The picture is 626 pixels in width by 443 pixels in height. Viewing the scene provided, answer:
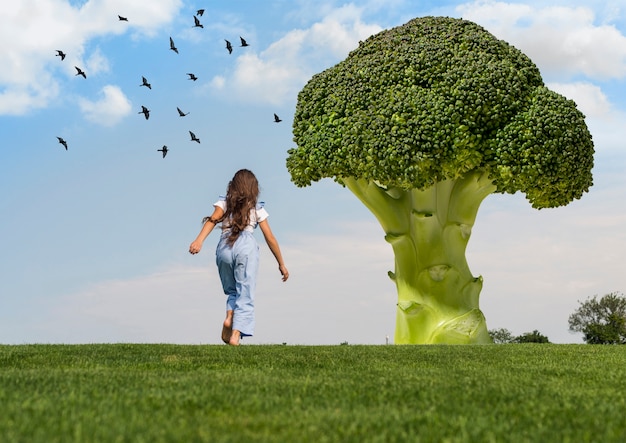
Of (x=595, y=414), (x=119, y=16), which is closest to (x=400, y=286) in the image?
(x=119, y=16)

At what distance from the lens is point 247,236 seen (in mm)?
11016

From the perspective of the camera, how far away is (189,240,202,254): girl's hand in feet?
34.5

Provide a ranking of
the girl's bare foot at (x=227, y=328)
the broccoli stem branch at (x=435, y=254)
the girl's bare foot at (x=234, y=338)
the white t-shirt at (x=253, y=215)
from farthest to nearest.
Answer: the broccoli stem branch at (x=435, y=254) < the white t-shirt at (x=253, y=215) < the girl's bare foot at (x=227, y=328) < the girl's bare foot at (x=234, y=338)

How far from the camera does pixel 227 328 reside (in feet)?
36.1

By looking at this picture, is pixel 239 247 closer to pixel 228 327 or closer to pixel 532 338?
pixel 228 327

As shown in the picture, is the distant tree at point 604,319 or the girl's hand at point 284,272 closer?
the girl's hand at point 284,272

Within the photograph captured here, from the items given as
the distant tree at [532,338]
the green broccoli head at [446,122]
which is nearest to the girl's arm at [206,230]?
the green broccoli head at [446,122]

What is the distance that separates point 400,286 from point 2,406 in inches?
449

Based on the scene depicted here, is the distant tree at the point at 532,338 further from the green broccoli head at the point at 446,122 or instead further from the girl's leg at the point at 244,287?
the girl's leg at the point at 244,287

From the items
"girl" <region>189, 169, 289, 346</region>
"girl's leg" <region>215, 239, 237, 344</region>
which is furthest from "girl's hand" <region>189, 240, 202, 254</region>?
"girl's leg" <region>215, 239, 237, 344</region>

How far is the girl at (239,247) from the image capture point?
1082 cm

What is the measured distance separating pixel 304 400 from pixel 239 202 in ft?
21.3

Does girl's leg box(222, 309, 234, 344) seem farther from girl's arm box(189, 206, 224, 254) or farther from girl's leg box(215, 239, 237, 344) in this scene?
girl's arm box(189, 206, 224, 254)

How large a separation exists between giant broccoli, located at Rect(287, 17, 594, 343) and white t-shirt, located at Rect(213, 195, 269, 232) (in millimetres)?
3098
